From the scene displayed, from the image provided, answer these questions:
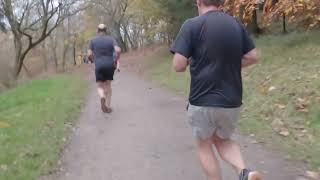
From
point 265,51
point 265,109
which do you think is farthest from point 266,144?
point 265,51

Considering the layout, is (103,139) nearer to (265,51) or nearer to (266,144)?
(266,144)

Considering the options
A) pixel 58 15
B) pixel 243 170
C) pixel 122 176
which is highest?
pixel 243 170

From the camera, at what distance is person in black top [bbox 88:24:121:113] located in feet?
37.7

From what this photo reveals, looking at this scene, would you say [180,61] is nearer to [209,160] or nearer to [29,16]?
[209,160]

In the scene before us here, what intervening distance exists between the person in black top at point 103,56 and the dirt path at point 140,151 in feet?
2.52

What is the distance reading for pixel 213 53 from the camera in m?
4.72

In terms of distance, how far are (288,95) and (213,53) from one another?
5.92 meters

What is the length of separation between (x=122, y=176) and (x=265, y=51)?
11.5 m

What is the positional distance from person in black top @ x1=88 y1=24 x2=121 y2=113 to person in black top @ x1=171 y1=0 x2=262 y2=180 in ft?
22.2

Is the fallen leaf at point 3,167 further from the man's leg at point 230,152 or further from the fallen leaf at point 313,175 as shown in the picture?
the fallen leaf at point 313,175

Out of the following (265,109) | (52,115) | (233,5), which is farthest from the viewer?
(233,5)

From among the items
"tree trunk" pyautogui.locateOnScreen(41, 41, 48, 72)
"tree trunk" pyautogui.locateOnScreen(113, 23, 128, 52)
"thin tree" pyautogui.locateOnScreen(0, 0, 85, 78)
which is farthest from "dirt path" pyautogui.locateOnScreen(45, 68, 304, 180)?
"tree trunk" pyautogui.locateOnScreen(41, 41, 48, 72)

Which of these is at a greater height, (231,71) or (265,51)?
(231,71)

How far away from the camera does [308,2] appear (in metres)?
11.4
